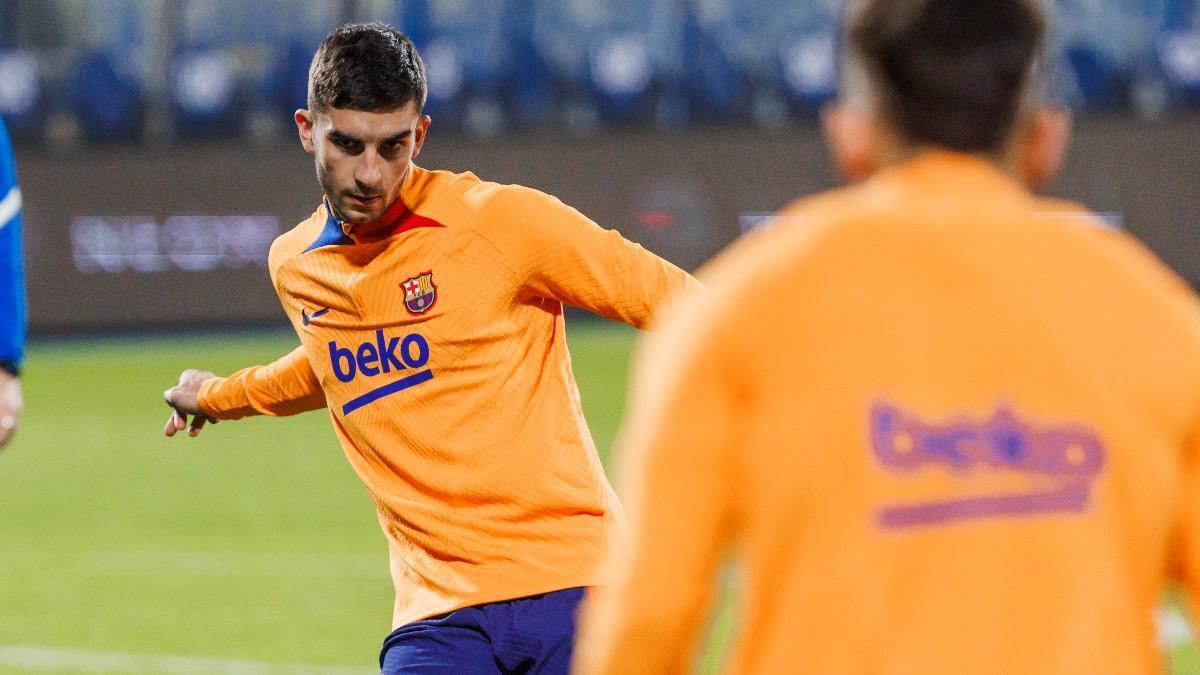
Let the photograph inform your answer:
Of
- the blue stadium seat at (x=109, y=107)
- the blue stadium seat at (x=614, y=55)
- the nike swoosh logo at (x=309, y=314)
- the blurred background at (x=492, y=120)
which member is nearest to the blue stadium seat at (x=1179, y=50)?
the blurred background at (x=492, y=120)

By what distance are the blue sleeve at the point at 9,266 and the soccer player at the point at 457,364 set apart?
2.69 feet

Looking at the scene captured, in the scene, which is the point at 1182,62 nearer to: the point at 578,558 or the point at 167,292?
the point at 167,292

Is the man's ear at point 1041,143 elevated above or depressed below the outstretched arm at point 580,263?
above

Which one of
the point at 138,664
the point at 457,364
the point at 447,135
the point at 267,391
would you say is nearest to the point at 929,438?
the point at 457,364

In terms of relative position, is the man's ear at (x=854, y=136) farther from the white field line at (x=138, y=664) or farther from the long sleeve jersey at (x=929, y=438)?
the white field line at (x=138, y=664)

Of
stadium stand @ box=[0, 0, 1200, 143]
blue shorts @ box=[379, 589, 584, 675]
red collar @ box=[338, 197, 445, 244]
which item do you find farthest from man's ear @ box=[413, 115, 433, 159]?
stadium stand @ box=[0, 0, 1200, 143]

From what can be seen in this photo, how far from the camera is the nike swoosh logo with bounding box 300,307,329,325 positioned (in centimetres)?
375

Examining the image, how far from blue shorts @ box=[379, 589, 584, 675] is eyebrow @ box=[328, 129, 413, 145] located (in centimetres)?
89

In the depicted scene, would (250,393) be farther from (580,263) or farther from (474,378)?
(580,263)

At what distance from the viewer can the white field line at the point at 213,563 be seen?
9.20 m

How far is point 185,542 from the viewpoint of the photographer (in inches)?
393

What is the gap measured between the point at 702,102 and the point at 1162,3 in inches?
177

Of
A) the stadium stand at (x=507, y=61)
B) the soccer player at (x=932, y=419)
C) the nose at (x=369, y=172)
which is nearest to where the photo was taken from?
the soccer player at (x=932, y=419)

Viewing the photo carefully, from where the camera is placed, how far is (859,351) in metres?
1.68
